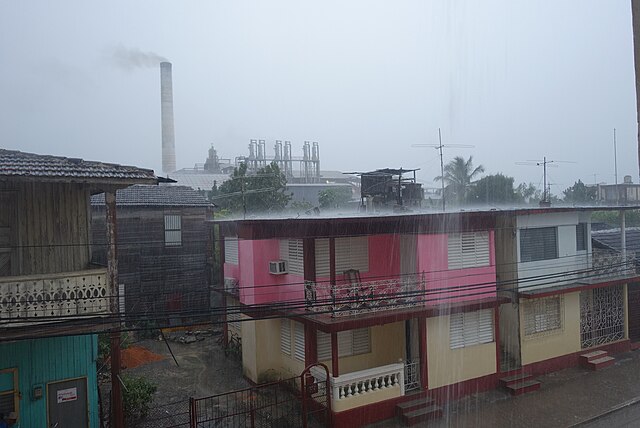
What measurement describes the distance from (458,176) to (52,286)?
2615 cm

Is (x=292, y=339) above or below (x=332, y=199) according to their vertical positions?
below

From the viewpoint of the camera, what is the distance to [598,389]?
1328 centimetres

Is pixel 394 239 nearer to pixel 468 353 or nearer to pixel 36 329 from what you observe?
pixel 468 353

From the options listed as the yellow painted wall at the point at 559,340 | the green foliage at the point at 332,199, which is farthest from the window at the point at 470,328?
the green foliage at the point at 332,199

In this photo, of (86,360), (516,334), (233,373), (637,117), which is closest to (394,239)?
(516,334)

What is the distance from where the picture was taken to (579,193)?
4169 cm

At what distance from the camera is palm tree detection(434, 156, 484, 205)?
A: 99.3 feet

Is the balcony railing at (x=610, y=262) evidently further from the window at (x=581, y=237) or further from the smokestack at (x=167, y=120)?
the smokestack at (x=167, y=120)

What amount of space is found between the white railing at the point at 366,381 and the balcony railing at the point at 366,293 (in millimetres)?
1336

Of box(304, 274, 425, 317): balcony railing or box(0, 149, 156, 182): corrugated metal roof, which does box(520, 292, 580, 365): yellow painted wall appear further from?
box(0, 149, 156, 182): corrugated metal roof

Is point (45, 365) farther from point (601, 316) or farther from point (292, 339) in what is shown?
point (601, 316)

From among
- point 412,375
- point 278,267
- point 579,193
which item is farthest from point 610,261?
point 579,193

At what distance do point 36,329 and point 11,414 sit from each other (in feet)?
6.67

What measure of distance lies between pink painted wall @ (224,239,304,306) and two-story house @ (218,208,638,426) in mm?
38
